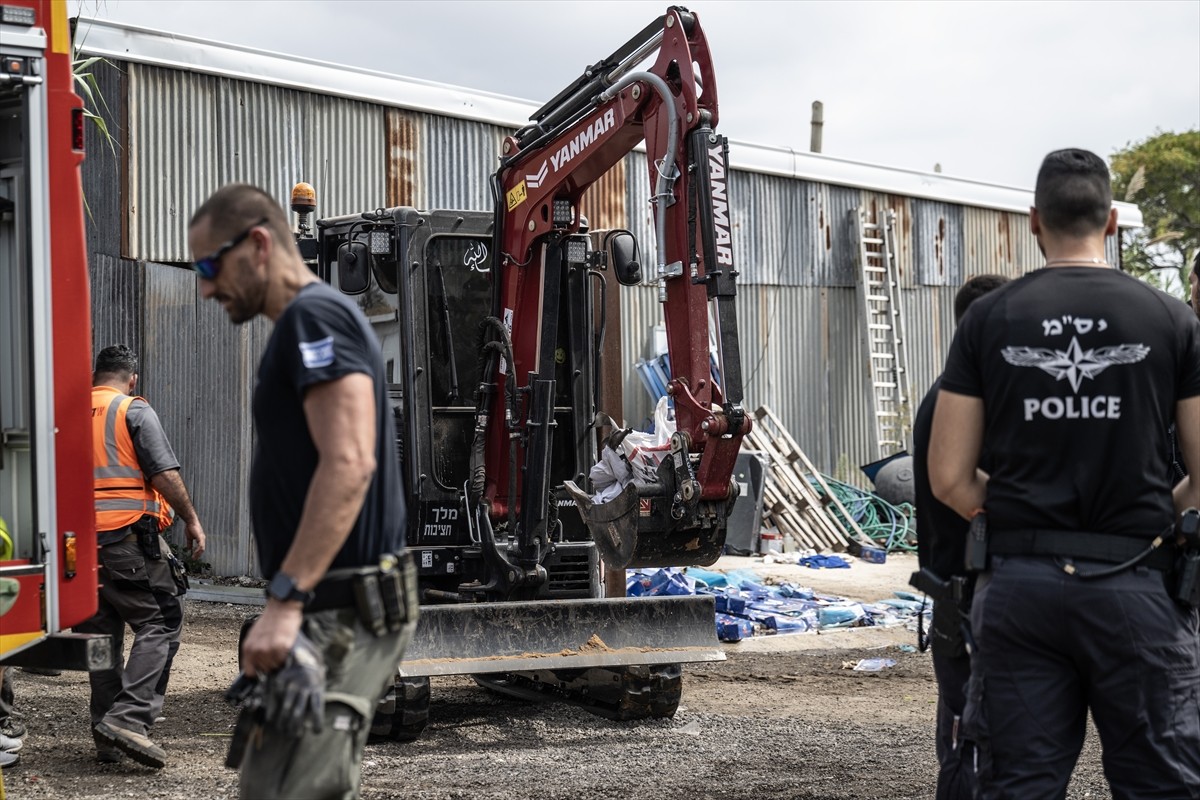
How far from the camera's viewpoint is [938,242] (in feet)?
72.2

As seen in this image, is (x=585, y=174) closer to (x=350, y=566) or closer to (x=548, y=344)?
(x=548, y=344)

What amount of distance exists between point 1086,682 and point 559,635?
14.0 ft

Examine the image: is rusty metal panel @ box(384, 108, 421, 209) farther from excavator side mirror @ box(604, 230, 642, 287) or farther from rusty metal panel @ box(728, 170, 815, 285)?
excavator side mirror @ box(604, 230, 642, 287)

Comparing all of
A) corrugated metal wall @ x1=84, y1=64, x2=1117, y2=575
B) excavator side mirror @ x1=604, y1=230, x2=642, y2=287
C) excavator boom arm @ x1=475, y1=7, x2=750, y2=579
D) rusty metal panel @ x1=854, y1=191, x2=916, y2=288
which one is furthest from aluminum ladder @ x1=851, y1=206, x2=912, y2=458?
excavator boom arm @ x1=475, y1=7, x2=750, y2=579

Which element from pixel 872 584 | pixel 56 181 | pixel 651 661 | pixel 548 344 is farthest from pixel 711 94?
pixel 872 584

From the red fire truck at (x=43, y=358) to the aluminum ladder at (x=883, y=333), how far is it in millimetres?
16703

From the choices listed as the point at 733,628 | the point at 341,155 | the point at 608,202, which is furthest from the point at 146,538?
the point at 608,202

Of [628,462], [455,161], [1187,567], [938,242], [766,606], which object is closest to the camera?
[1187,567]

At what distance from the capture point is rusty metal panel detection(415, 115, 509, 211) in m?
16.4

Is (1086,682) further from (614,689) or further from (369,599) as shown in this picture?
(614,689)

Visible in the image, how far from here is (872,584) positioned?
49.1 feet

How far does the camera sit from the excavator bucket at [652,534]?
23.8ft

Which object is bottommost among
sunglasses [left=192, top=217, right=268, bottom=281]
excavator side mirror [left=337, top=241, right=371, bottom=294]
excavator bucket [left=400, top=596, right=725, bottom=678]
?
excavator bucket [left=400, top=596, right=725, bottom=678]

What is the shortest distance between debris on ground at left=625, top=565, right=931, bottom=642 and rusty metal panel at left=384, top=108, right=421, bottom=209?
5613 millimetres
